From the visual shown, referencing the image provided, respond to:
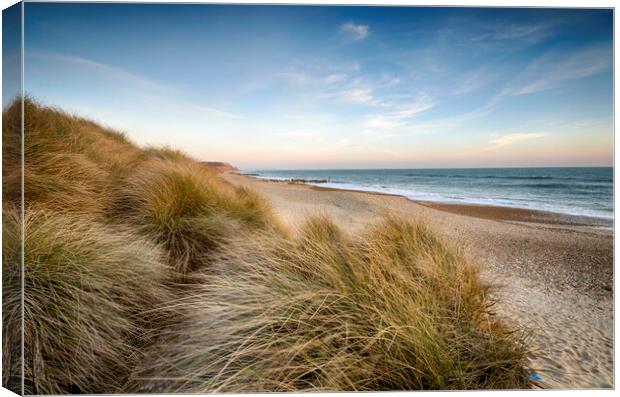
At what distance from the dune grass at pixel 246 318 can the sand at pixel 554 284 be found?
29cm

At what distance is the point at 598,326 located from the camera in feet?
6.10

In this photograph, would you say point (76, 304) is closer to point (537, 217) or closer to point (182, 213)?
point (182, 213)

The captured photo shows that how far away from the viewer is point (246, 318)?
1.28 metres

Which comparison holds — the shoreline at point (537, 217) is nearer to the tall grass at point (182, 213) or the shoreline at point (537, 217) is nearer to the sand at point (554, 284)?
the sand at point (554, 284)

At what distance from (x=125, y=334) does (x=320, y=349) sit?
961mm

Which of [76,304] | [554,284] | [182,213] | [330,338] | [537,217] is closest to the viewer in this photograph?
[330,338]

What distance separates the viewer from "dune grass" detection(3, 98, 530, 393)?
3.92 ft

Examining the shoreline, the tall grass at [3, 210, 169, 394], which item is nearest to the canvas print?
the tall grass at [3, 210, 169, 394]

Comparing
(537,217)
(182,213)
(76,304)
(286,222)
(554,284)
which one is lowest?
(554,284)

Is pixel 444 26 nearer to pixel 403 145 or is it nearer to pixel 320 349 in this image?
pixel 403 145

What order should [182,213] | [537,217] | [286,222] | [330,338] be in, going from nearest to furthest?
1. [330,338]
2. [182,213]
3. [286,222]
4. [537,217]

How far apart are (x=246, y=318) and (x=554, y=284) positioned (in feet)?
9.38

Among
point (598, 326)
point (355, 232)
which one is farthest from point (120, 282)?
point (598, 326)

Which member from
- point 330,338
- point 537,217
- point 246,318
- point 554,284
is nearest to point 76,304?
point 246,318
